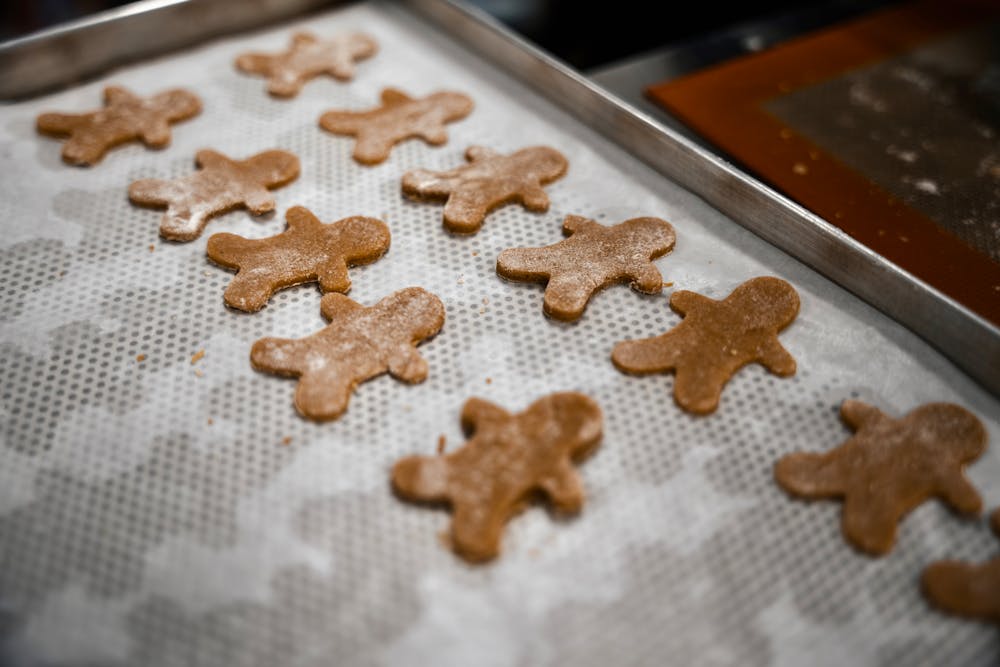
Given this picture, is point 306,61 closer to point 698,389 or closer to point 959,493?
point 698,389

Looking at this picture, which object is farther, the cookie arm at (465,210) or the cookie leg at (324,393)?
the cookie arm at (465,210)

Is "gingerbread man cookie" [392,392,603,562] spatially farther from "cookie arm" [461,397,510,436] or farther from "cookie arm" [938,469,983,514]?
"cookie arm" [938,469,983,514]

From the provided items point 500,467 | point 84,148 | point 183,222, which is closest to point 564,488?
point 500,467

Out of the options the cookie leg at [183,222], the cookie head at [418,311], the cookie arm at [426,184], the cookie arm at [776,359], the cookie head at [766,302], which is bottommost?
the cookie leg at [183,222]

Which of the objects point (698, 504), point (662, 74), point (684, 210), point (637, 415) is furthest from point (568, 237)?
point (662, 74)

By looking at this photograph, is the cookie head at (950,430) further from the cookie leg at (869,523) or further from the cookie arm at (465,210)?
the cookie arm at (465,210)

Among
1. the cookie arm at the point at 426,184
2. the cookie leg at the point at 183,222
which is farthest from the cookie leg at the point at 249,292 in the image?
the cookie arm at the point at 426,184

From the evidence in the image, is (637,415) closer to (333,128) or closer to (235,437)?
(235,437)
